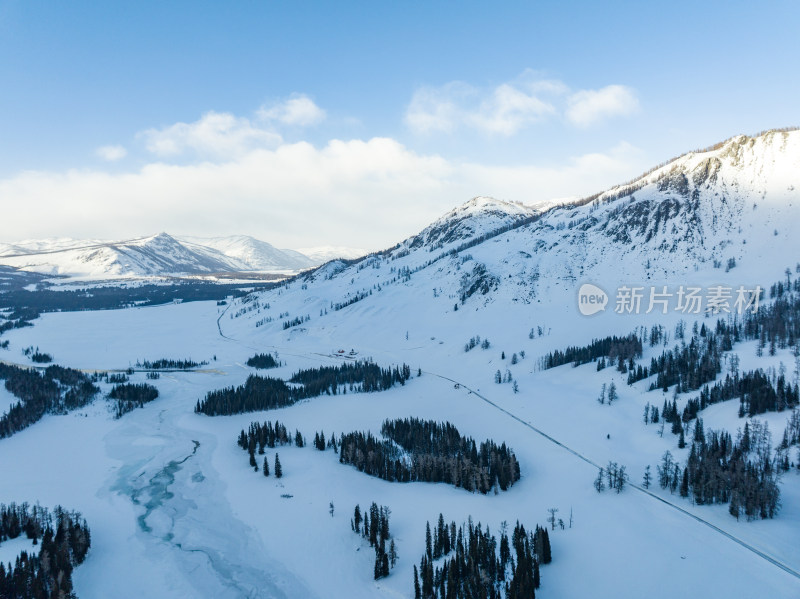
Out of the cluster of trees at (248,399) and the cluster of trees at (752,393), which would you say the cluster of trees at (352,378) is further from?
the cluster of trees at (752,393)

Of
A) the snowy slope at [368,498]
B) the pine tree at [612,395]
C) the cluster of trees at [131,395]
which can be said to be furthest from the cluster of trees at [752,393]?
the cluster of trees at [131,395]

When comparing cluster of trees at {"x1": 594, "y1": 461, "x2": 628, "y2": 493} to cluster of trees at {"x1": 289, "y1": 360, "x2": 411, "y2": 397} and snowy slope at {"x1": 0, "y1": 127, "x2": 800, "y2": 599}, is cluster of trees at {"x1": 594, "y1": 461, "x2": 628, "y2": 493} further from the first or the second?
cluster of trees at {"x1": 289, "y1": 360, "x2": 411, "y2": 397}

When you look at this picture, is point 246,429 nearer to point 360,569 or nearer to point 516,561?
point 360,569

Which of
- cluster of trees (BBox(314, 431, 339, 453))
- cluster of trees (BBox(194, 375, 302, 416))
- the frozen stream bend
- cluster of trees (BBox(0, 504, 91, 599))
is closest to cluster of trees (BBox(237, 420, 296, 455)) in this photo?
cluster of trees (BBox(314, 431, 339, 453))

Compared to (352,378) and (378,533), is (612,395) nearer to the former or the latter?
(378,533)

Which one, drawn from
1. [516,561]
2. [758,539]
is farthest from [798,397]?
[516,561]
